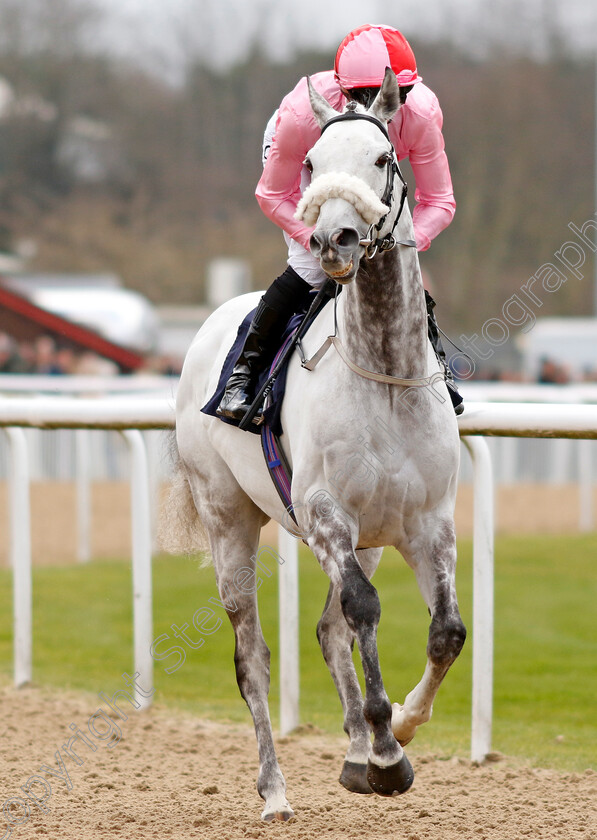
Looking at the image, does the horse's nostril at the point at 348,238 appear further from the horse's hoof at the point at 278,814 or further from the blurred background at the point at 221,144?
the blurred background at the point at 221,144

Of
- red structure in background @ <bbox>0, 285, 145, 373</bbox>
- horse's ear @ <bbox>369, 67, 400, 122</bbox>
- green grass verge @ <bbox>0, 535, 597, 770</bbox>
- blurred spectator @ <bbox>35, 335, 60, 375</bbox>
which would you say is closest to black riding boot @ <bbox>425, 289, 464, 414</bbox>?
horse's ear @ <bbox>369, 67, 400, 122</bbox>

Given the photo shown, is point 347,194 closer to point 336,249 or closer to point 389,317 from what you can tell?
point 336,249

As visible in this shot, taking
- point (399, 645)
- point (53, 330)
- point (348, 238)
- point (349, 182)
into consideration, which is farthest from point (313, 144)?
point (53, 330)

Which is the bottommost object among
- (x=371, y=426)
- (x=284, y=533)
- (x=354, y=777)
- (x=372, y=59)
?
(x=354, y=777)

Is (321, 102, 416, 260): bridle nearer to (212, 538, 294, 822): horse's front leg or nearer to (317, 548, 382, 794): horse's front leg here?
(317, 548, 382, 794): horse's front leg

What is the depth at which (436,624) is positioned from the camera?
3449 mm

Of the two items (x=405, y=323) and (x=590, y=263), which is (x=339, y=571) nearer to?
(x=405, y=323)

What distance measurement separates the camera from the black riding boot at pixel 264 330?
4023 millimetres

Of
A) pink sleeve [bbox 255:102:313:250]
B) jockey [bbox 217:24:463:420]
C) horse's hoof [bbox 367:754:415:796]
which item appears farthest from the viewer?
pink sleeve [bbox 255:102:313:250]

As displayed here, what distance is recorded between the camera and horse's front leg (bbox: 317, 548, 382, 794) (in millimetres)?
3805

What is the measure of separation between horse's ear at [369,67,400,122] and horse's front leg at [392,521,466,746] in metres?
1.18

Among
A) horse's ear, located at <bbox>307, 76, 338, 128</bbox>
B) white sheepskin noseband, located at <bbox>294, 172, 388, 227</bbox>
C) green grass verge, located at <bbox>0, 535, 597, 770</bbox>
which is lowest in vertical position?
green grass verge, located at <bbox>0, 535, 597, 770</bbox>

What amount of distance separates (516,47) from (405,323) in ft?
128

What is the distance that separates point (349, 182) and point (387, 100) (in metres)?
0.39
